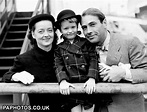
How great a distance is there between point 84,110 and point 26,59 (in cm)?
58

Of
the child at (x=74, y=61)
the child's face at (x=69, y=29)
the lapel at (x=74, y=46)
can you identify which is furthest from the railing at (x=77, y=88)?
the child's face at (x=69, y=29)

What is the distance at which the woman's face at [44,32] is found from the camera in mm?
1660

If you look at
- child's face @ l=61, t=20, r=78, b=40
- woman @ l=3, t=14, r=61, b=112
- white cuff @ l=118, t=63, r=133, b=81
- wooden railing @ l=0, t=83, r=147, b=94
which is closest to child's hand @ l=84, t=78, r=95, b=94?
wooden railing @ l=0, t=83, r=147, b=94

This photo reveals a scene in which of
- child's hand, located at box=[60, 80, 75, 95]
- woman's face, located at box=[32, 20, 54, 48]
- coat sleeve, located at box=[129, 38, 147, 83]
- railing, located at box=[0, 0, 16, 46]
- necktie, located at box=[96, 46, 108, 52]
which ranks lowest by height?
child's hand, located at box=[60, 80, 75, 95]

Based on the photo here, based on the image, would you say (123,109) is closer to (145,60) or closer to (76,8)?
(145,60)

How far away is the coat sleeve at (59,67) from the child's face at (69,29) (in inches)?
5.1

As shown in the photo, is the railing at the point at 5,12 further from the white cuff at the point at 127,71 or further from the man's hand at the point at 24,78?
the white cuff at the point at 127,71

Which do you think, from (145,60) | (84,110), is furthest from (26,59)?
(145,60)

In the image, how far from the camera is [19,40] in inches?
217

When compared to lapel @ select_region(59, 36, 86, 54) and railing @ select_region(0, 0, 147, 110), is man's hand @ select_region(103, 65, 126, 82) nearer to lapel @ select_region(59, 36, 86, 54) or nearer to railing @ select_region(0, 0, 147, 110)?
railing @ select_region(0, 0, 147, 110)

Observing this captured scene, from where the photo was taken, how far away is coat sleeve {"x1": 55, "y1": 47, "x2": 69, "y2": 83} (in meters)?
1.59

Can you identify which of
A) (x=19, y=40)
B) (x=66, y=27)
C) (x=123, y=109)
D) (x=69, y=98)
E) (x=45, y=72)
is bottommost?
(x=123, y=109)

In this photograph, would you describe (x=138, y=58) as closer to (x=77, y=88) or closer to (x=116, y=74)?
(x=116, y=74)

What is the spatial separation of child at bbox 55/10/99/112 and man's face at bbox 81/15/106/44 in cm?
9
